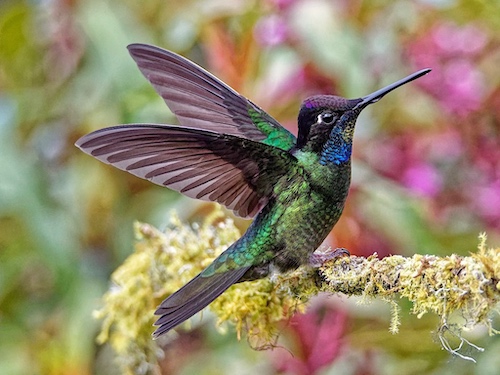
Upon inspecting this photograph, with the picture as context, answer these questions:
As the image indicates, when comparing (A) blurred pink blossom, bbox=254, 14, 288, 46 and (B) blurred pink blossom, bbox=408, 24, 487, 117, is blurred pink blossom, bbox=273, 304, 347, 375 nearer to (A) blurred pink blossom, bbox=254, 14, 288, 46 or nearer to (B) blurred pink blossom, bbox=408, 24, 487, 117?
(B) blurred pink blossom, bbox=408, 24, 487, 117

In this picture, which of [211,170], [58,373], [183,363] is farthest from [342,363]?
[211,170]

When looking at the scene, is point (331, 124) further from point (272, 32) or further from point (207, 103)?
point (272, 32)

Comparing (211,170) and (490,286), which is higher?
(211,170)

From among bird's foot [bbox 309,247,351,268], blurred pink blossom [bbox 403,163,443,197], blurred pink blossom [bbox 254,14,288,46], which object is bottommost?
bird's foot [bbox 309,247,351,268]

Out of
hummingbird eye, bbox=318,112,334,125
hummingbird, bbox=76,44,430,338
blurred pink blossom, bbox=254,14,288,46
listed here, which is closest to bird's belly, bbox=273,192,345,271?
hummingbird, bbox=76,44,430,338

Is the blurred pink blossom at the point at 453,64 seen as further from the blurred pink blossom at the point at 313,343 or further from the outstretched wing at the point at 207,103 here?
the outstretched wing at the point at 207,103

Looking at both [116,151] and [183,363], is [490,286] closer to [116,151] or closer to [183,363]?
[116,151]
